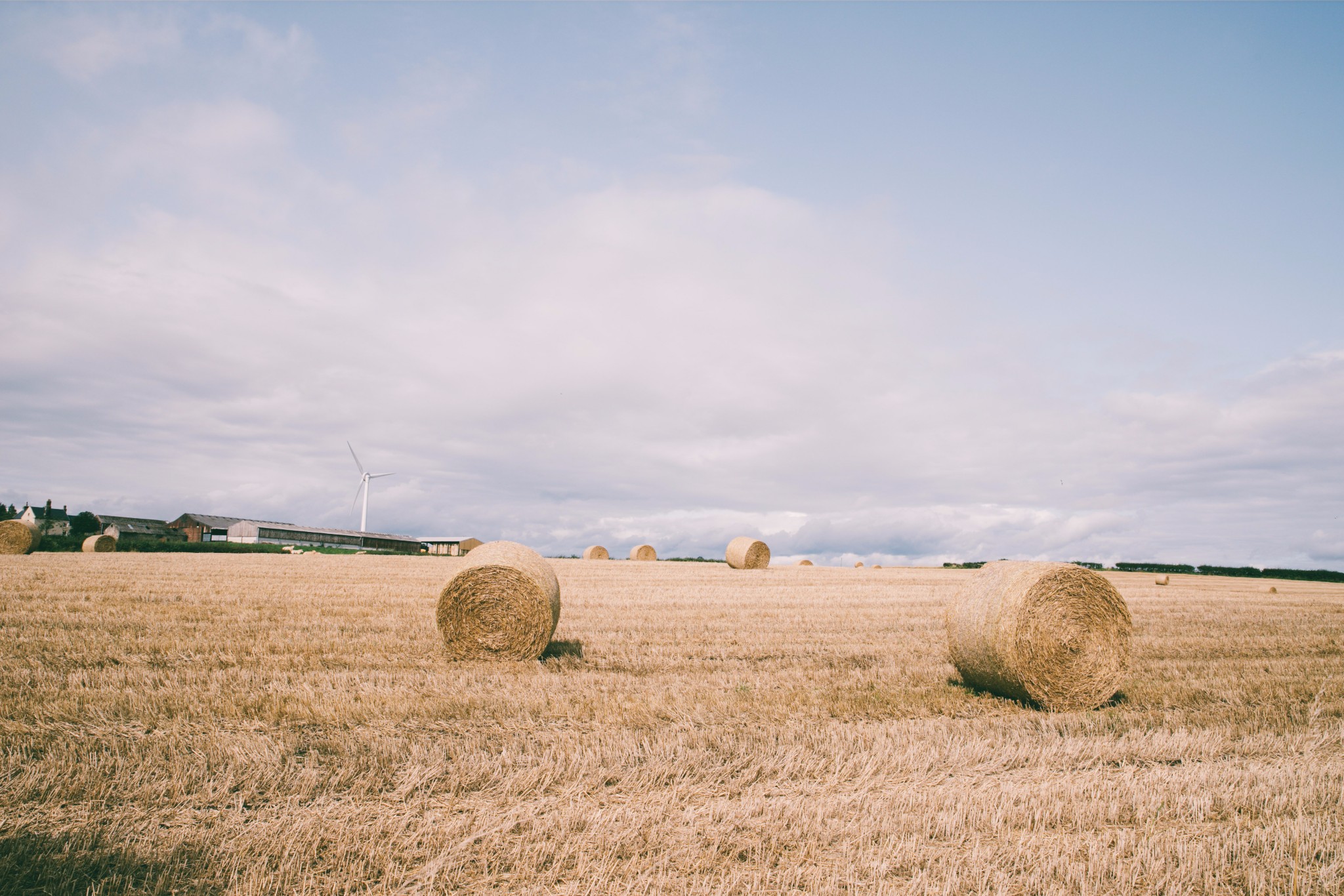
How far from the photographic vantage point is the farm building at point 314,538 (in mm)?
72938

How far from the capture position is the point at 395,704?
22.4ft

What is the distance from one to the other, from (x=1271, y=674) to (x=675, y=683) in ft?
27.1

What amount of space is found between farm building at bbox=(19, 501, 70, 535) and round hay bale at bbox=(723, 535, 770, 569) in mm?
69030

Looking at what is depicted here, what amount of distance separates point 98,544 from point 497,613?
39408mm

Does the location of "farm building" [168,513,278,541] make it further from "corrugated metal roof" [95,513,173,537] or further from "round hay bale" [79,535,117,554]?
"round hay bale" [79,535,117,554]

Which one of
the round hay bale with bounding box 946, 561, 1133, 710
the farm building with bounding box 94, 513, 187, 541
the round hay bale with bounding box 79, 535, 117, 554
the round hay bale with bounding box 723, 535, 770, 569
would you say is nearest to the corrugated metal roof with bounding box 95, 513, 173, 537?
the farm building with bounding box 94, 513, 187, 541

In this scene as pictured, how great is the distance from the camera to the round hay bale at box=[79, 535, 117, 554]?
37438mm

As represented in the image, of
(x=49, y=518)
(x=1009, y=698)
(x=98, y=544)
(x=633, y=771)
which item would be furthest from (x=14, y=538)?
(x=49, y=518)

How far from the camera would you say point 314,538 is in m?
81.5

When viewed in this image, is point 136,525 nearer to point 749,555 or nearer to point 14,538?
point 14,538

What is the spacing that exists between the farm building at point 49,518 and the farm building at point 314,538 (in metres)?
14.9

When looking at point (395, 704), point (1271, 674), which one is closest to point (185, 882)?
point (395, 704)

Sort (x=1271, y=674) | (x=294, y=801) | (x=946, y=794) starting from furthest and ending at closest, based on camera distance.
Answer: (x=1271, y=674)
(x=946, y=794)
(x=294, y=801)

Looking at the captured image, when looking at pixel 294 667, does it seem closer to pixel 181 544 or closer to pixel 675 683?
pixel 675 683
